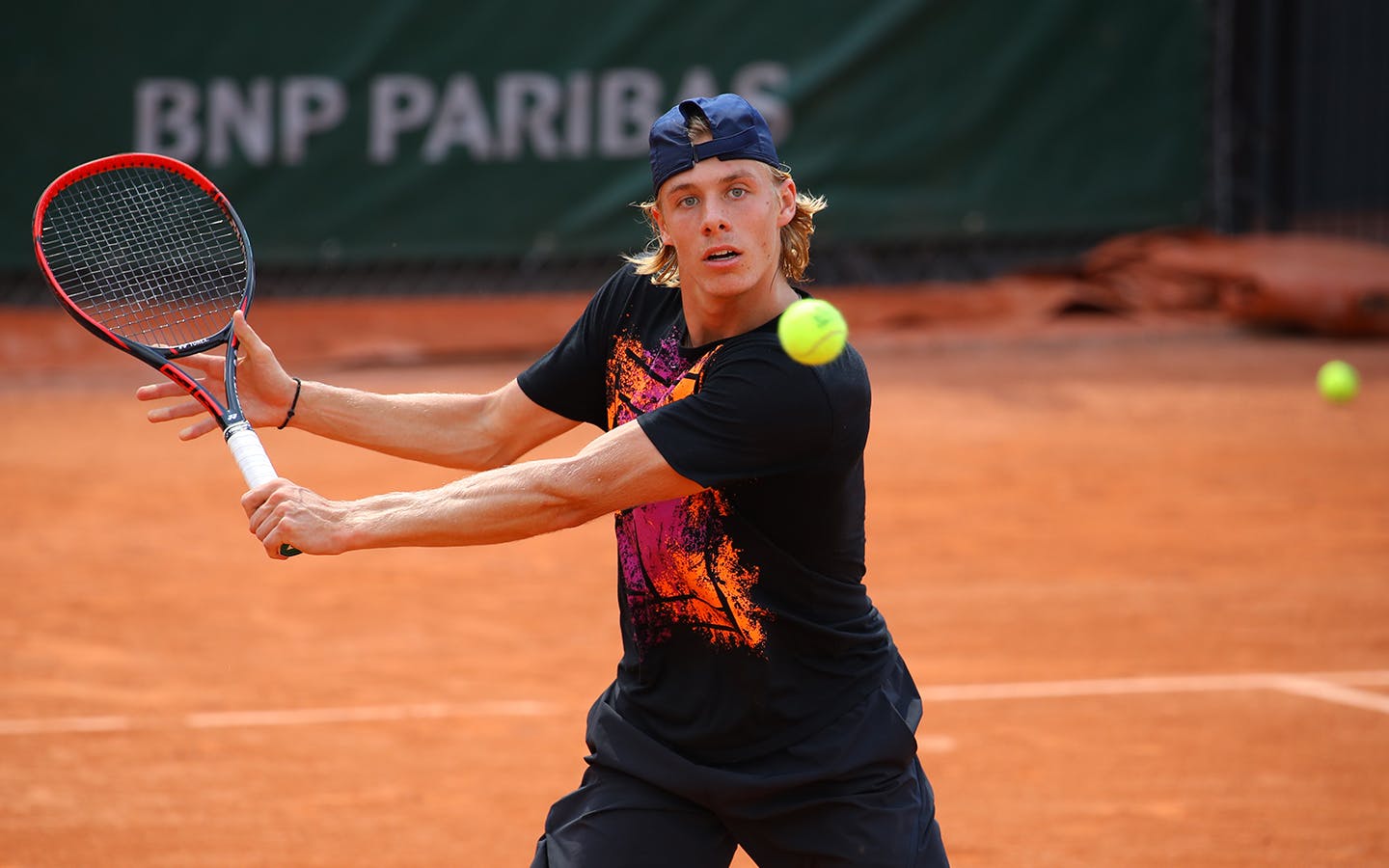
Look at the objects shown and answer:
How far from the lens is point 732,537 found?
9.14 ft

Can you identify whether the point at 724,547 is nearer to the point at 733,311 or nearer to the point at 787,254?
the point at 733,311

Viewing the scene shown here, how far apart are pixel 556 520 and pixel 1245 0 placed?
1177cm

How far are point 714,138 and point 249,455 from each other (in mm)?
1002

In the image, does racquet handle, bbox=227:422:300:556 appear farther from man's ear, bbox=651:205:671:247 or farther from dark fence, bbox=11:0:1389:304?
dark fence, bbox=11:0:1389:304

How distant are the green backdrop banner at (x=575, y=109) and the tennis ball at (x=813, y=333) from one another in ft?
30.8

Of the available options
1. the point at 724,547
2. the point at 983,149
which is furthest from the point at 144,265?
the point at 983,149

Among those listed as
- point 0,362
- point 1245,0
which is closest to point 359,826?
point 0,362

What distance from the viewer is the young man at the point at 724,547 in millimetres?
2684

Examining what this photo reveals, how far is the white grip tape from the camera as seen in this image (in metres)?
2.93

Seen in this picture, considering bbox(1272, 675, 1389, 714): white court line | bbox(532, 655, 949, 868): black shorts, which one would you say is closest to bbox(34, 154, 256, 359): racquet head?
bbox(532, 655, 949, 868): black shorts

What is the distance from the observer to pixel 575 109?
39.3 ft

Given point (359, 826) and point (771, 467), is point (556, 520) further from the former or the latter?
point (359, 826)

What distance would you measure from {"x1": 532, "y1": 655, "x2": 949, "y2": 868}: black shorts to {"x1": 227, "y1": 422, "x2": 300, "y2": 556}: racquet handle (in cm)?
68

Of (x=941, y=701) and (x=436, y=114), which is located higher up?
(x=436, y=114)
